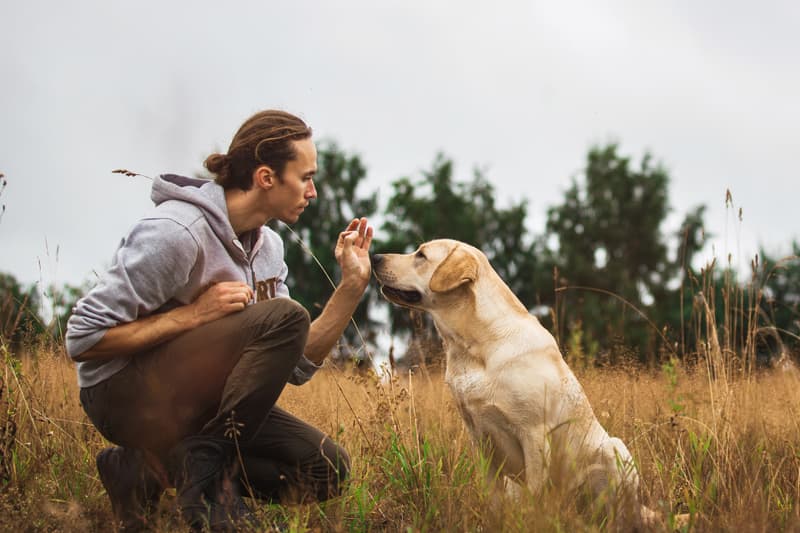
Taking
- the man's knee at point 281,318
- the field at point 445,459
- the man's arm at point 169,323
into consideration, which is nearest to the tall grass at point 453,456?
the field at point 445,459

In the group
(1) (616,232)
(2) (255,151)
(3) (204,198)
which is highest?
(2) (255,151)

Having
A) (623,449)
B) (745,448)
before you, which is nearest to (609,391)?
(745,448)

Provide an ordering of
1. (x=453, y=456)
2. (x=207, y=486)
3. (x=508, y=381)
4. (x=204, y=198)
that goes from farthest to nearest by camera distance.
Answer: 1. (x=453, y=456)
2. (x=508, y=381)
3. (x=204, y=198)
4. (x=207, y=486)

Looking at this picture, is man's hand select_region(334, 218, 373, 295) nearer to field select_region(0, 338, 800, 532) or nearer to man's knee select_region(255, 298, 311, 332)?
field select_region(0, 338, 800, 532)

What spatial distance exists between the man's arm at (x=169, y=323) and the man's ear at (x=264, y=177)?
1.61 feet

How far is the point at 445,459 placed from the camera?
4.08 meters

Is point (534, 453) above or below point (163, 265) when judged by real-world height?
below

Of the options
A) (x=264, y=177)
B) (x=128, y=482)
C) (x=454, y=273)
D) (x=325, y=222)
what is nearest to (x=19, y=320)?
(x=128, y=482)

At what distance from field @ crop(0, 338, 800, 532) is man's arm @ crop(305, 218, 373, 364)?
0.19 metres

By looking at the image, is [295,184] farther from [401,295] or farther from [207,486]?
[207,486]

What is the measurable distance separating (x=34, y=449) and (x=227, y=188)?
180cm

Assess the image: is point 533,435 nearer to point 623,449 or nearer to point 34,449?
point 623,449

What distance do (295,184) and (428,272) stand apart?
1.05 metres

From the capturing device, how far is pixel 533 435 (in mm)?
3641
